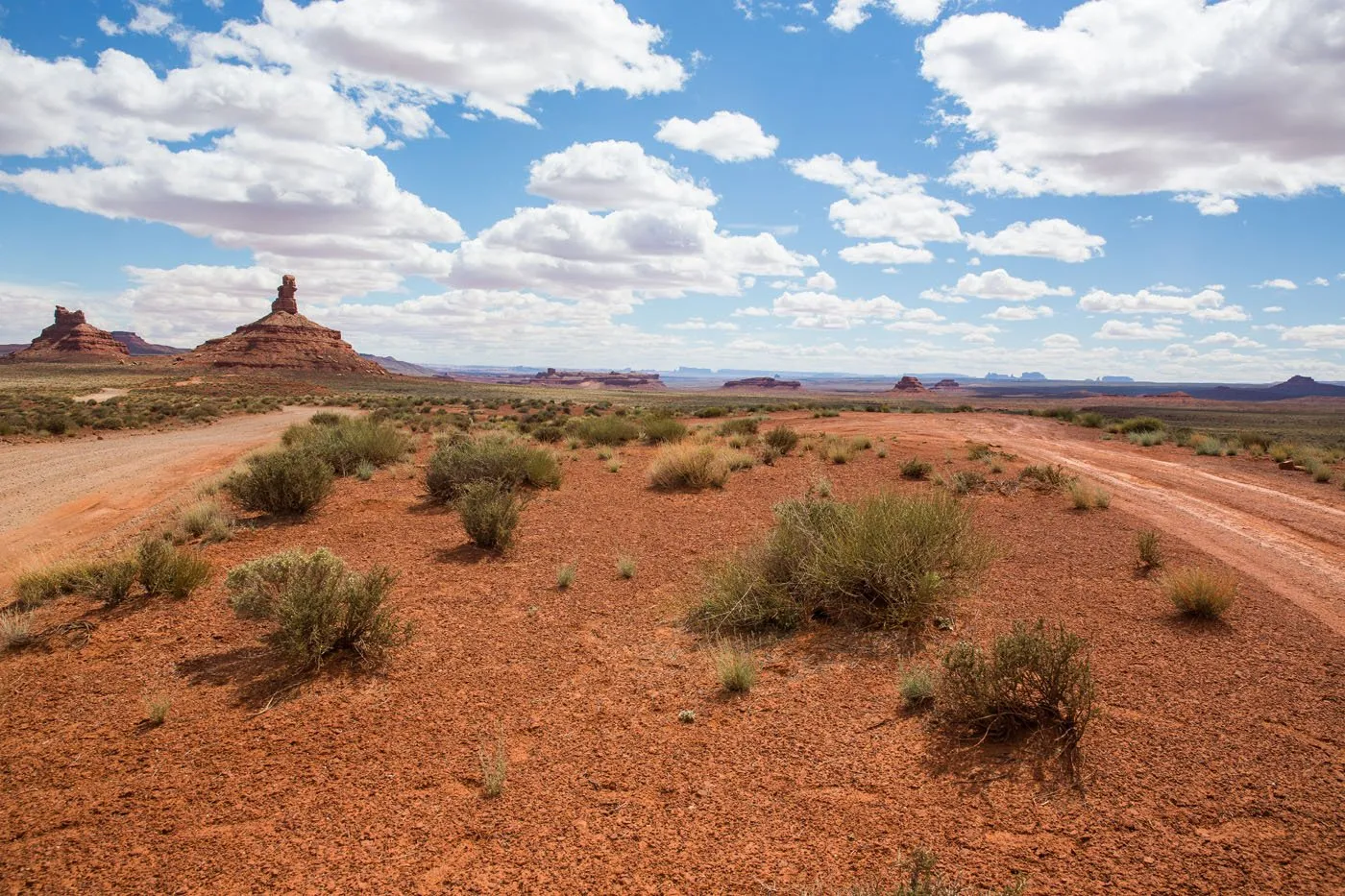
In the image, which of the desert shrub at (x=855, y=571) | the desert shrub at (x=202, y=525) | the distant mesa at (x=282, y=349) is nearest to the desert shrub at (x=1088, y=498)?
the desert shrub at (x=855, y=571)

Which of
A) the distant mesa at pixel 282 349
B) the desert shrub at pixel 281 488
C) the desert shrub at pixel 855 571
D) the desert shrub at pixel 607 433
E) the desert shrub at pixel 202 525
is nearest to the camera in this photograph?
the desert shrub at pixel 855 571

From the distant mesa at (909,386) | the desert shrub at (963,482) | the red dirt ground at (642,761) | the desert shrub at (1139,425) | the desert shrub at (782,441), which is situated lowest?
the red dirt ground at (642,761)

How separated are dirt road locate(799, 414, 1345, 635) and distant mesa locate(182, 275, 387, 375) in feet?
376

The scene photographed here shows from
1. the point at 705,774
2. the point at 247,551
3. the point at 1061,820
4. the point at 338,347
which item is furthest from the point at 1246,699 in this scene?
the point at 338,347

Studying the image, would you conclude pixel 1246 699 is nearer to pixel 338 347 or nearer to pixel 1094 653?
pixel 1094 653

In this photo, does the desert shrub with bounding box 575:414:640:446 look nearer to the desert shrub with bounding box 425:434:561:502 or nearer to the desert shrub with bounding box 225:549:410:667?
the desert shrub with bounding box 425:434:561:502

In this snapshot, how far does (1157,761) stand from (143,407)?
46.8 metres

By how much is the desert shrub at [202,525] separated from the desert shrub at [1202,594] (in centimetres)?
1186

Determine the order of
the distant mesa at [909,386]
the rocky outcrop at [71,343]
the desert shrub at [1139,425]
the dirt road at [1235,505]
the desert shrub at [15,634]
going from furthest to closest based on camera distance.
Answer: the distant mesa at [909,386], the rocky outcrop at [71,343], the desert shrub at [1139,425], the dirt road at [1235,505], the desert shrub at [15,634]

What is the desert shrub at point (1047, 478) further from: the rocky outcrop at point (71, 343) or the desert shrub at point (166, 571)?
the rocky outcrop at point (71, 343)

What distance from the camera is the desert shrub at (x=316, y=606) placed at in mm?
6016

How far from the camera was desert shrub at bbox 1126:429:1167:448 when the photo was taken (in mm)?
24719

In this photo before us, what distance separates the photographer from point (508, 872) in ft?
12.0

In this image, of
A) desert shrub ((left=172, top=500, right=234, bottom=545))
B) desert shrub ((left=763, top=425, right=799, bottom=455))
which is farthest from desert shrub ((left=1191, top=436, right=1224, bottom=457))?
desert shrub ((left=172, top=500, right=234, bottom=545))
